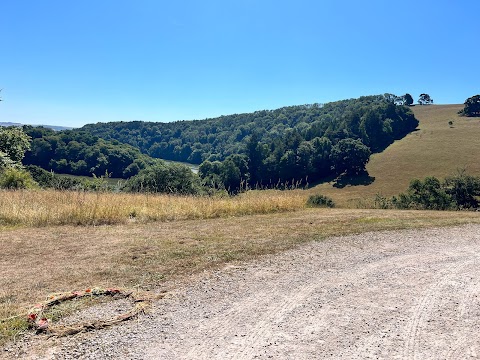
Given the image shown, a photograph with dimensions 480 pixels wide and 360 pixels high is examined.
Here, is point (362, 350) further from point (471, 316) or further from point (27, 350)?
point (27, 350)

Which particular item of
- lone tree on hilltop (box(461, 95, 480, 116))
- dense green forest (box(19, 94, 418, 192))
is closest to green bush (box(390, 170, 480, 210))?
dense green forest (box(19, 94, 418, 192))

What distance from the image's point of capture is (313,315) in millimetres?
3875

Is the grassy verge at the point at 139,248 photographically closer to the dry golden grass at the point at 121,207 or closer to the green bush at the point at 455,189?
the dry golden grass at the point at 121,207

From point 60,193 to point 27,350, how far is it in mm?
8828

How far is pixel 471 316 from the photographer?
3824 millimetres

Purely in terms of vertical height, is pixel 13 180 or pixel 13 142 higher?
pixel 13 142

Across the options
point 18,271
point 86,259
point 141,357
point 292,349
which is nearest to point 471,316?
point 292,349

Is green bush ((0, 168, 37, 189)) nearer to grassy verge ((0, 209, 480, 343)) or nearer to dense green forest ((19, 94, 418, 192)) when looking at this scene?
grassy verge ((0, 209, 480, 343))

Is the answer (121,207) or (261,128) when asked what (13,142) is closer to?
(121,207)

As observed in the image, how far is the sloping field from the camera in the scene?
6606 cm

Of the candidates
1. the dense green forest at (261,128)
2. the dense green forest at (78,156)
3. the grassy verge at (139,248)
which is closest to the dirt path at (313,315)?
the grassy verge at (139,248)

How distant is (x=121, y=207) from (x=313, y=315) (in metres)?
7.40

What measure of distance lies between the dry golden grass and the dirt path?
5.11 metres

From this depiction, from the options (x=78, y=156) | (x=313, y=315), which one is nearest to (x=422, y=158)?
(x=78, y=156)
